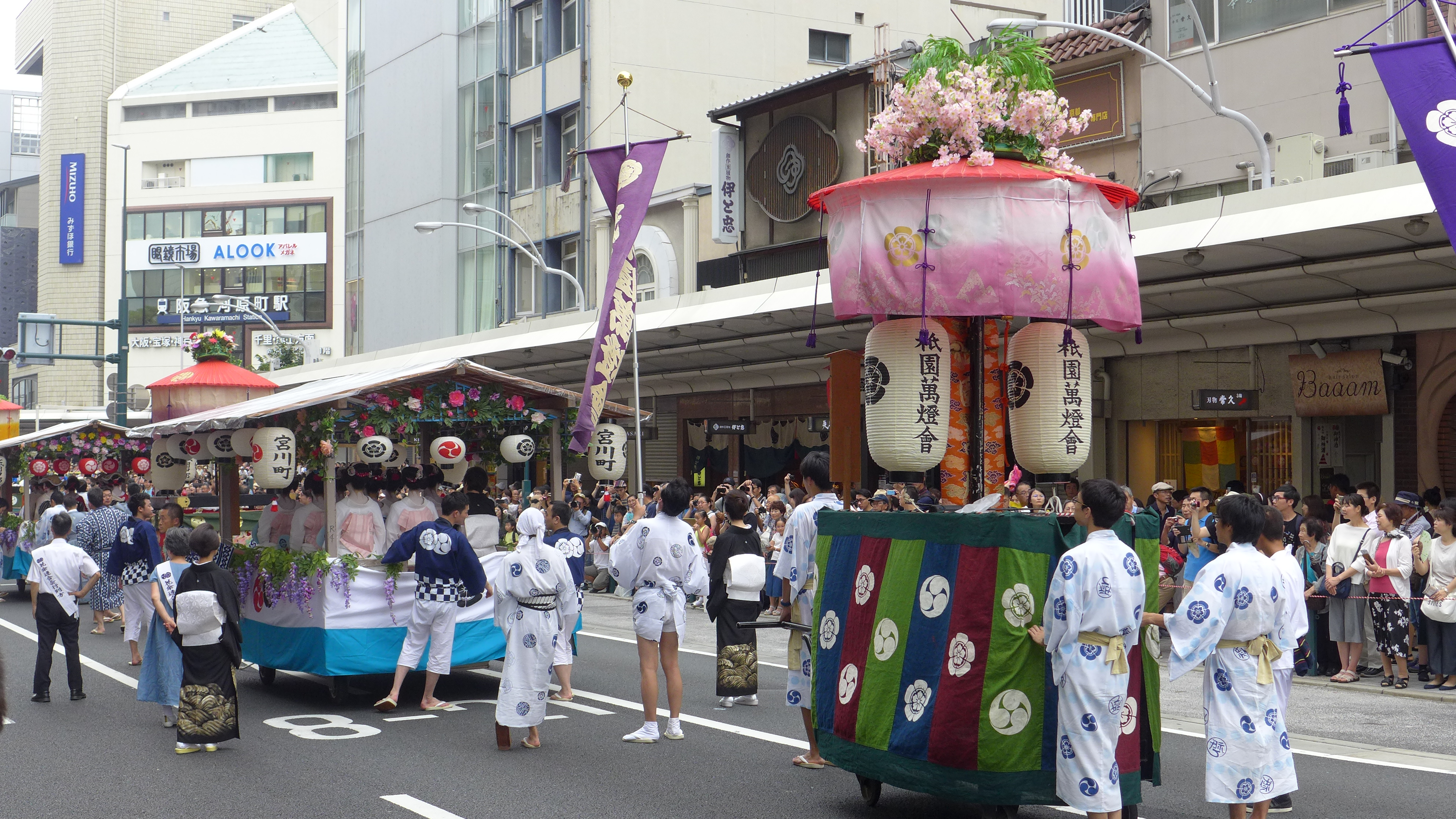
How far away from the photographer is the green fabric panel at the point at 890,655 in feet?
23.5

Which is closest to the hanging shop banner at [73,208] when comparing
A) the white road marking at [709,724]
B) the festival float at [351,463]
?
the festival float at [351,463]

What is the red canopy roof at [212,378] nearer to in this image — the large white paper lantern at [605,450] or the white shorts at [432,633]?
the large white paper lantern at [605,450]

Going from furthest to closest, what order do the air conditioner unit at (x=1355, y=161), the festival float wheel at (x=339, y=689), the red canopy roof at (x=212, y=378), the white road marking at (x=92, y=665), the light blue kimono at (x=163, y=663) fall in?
1. the red canopy roof at (x=212, y=378)
2. the air conditioner unit at (x=1355, y=161)
3. the white road marking at (x=92, y=665)
4. the festival float wheel at (x=339, y=689)
5. the light blue kimono at (x=163, y=663)

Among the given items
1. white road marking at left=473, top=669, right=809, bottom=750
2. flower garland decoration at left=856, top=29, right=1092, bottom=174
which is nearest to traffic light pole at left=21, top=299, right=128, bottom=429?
white road marking at left=473, top=669, right=809, bottom=750

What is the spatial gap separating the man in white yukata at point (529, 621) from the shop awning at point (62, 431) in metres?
15.9

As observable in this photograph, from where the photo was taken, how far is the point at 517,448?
1380cm

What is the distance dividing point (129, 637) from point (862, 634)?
984 cm

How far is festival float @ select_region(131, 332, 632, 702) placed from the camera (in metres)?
11.4

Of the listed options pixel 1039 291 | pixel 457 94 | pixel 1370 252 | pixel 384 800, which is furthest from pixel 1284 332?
pixel 457 94

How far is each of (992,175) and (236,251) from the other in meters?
68.7

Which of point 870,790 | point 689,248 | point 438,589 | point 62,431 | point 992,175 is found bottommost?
point 870,790

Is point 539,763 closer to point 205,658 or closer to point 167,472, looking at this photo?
point 205,658

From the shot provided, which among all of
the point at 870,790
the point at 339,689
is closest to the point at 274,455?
the point at 339,689

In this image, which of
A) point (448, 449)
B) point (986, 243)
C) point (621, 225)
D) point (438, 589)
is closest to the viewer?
point (986, 243)
